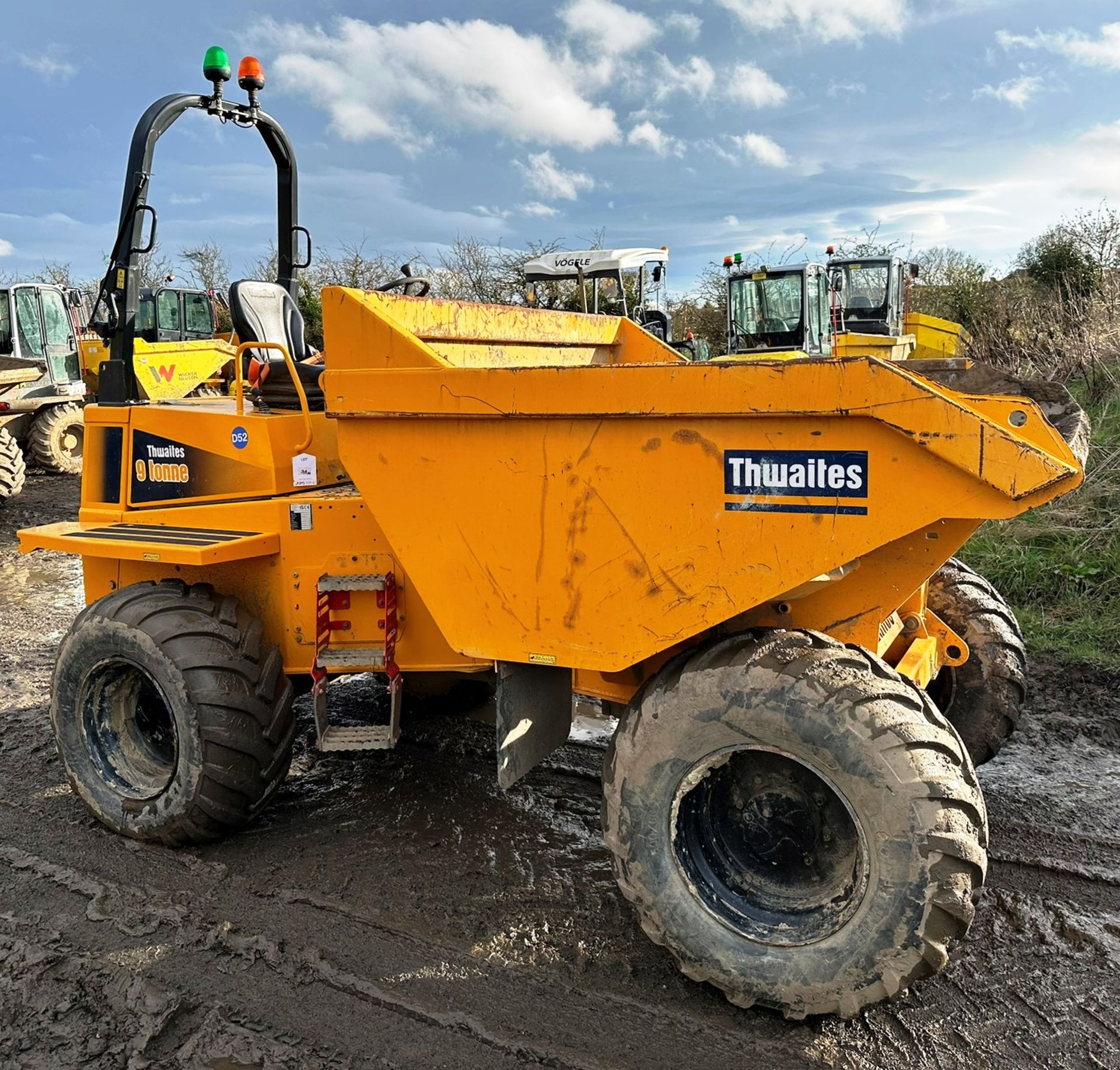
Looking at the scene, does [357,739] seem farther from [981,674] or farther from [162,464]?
[981,674]

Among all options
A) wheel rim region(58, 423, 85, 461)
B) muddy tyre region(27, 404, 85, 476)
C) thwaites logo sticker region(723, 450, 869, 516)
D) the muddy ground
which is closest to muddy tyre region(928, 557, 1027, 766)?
the muddy ground

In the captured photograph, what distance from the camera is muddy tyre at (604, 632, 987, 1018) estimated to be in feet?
7.65

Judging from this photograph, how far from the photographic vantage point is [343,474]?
390cm

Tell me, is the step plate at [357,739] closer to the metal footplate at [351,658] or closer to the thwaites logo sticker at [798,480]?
the metal footplate at [351,658]

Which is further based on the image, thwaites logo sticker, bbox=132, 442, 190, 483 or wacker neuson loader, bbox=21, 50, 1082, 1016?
thwaites logo sticker, bbox=132, 442, 190, 483

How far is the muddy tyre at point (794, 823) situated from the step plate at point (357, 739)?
1029 mm

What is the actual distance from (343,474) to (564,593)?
1.52 metres

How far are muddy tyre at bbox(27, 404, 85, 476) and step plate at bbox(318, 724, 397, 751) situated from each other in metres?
10.4

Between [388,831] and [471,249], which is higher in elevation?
[471,249]

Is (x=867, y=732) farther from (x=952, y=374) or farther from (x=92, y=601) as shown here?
(x=92, y=601)

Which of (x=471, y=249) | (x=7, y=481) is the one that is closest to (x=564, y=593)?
(x=7, y=481)

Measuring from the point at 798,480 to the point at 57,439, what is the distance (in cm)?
1250

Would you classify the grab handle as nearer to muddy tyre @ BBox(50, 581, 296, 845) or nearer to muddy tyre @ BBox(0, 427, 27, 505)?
muddy tyre @ BBox(50, 581, 296, 845)

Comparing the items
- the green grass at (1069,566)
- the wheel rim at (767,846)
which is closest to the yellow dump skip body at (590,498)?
the wheel rim at (767,846)
